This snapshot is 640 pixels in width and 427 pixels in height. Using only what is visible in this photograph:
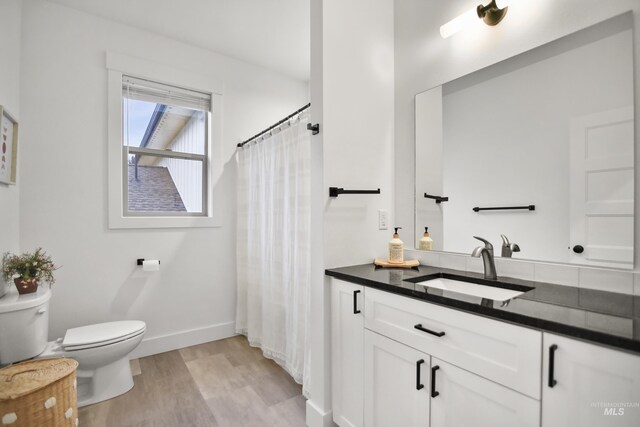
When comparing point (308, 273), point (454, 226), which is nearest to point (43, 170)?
point (308, 273)

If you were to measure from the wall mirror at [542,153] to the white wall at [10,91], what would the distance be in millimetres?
2552

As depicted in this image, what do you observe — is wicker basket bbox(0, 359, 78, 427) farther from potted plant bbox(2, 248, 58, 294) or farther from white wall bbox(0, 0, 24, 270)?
white wall bbox(0, 0, 24, 270)

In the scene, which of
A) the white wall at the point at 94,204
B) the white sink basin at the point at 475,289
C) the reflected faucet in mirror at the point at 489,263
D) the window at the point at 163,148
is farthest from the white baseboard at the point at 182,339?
the reflected faucet in mirror at the point at 489,263

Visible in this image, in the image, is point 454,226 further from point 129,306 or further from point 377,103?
point 129,306

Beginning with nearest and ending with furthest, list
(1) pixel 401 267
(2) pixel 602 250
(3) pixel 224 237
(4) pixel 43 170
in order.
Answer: (2) pixel 602 250 < (1) pixel 401 267 < (4) pixel 43 170 < (3) pixel 224 237

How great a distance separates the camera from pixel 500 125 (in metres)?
→ 1.50

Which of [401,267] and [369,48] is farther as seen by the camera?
[369,48]

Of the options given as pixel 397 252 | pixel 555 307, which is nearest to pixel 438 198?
pixel 397 252

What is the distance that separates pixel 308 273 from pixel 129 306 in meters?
1.59

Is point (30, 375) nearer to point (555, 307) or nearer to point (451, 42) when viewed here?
point (555, 307)

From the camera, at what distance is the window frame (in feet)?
8.18

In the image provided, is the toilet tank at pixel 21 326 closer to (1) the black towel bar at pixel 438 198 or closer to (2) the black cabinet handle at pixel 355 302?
(2) the black cabinet handle at pixel 355 302

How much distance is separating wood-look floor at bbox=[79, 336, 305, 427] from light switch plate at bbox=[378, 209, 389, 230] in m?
1.21

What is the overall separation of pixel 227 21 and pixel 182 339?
8.88 feet
